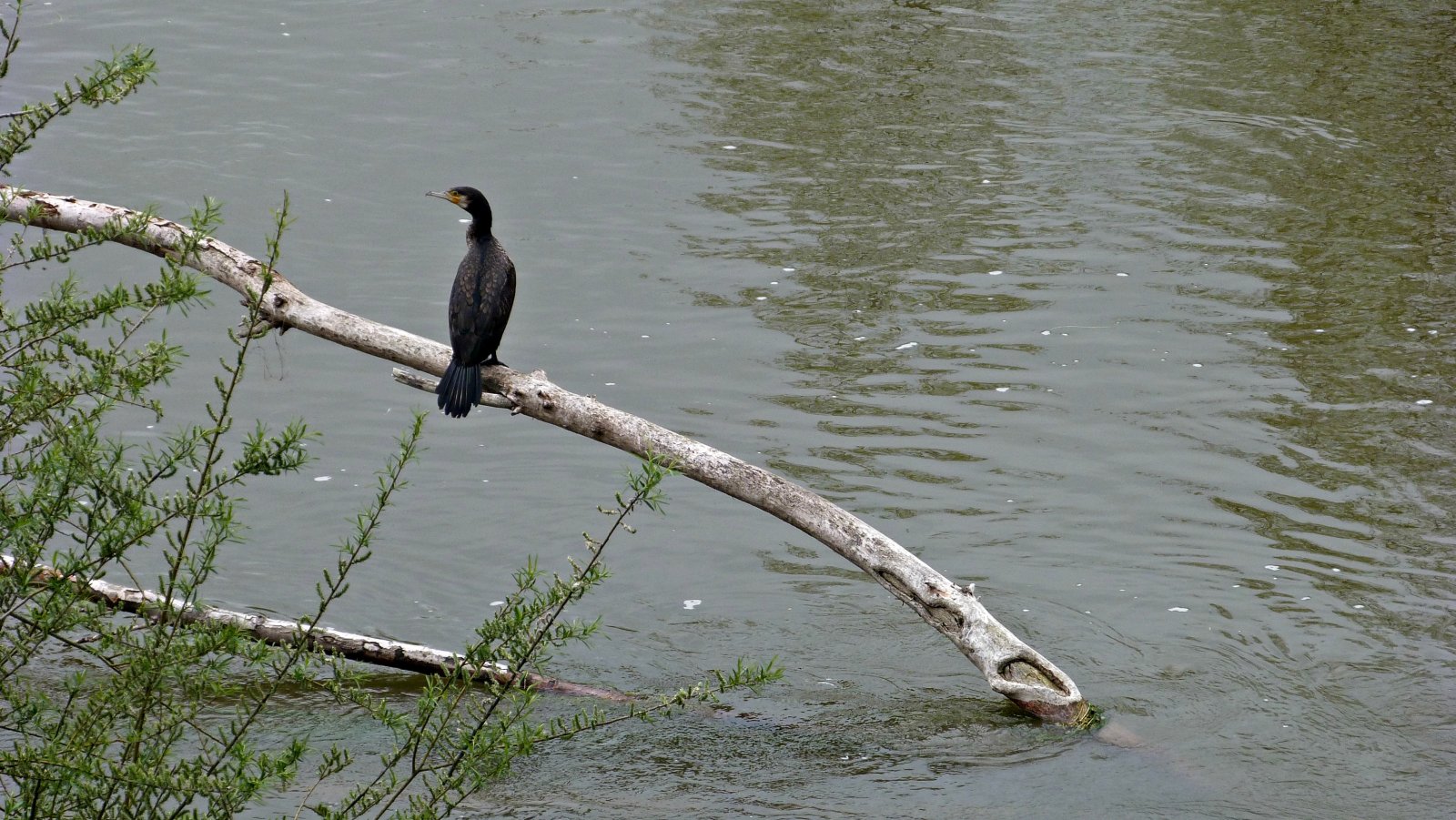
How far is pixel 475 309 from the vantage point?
593 centimetres

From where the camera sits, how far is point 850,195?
11438mm

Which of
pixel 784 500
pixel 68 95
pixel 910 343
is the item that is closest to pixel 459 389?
pixel 784 500

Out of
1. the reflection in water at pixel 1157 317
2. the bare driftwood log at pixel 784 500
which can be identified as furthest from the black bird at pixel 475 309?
the reflection in water at pixel 1157 317

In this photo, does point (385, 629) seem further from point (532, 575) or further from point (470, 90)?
point (470, 90)

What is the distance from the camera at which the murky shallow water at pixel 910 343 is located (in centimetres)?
586

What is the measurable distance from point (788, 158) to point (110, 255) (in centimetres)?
509

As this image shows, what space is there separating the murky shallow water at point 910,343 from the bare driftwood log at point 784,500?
353mm

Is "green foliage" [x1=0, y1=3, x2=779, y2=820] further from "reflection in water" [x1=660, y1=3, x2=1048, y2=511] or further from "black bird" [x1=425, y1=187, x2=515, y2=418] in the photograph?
"reflection in water" [x1=660, y1=3, x2=1048, y2=511]

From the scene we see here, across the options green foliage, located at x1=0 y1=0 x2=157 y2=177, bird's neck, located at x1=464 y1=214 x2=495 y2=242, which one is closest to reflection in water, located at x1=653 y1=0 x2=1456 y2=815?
bird's neck, located at x1=464 y1=214 x2=495 y2=242

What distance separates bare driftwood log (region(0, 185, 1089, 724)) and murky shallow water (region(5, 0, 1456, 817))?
1.16ft

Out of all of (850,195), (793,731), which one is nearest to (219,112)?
(850,195)

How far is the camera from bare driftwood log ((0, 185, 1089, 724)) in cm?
522

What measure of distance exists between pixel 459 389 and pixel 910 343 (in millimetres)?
4309

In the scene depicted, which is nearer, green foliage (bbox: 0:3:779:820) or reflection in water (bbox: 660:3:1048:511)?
green foliage (bbox: 0:3:779:820)
